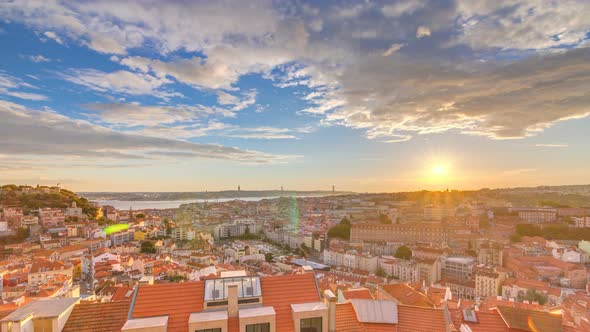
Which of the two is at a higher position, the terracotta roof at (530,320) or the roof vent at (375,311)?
the roof vent at (375,311)

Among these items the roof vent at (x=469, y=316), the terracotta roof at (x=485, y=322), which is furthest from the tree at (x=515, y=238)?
the roof vent at (x=469, y=316)

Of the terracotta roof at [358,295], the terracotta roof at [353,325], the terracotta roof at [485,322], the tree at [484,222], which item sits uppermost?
the terracotta roof at [353,325]

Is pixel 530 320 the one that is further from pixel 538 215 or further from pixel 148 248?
pixel 538 215

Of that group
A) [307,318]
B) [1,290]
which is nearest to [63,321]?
[307,318]

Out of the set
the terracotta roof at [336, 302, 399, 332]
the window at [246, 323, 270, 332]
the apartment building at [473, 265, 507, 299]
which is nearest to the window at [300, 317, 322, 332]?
the window at [246, 323, 270, 332]

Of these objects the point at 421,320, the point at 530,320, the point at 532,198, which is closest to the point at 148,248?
the point at 421,320

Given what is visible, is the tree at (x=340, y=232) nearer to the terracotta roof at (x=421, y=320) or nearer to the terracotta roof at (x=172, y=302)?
the terracotta roof at (x=421, y=320)
